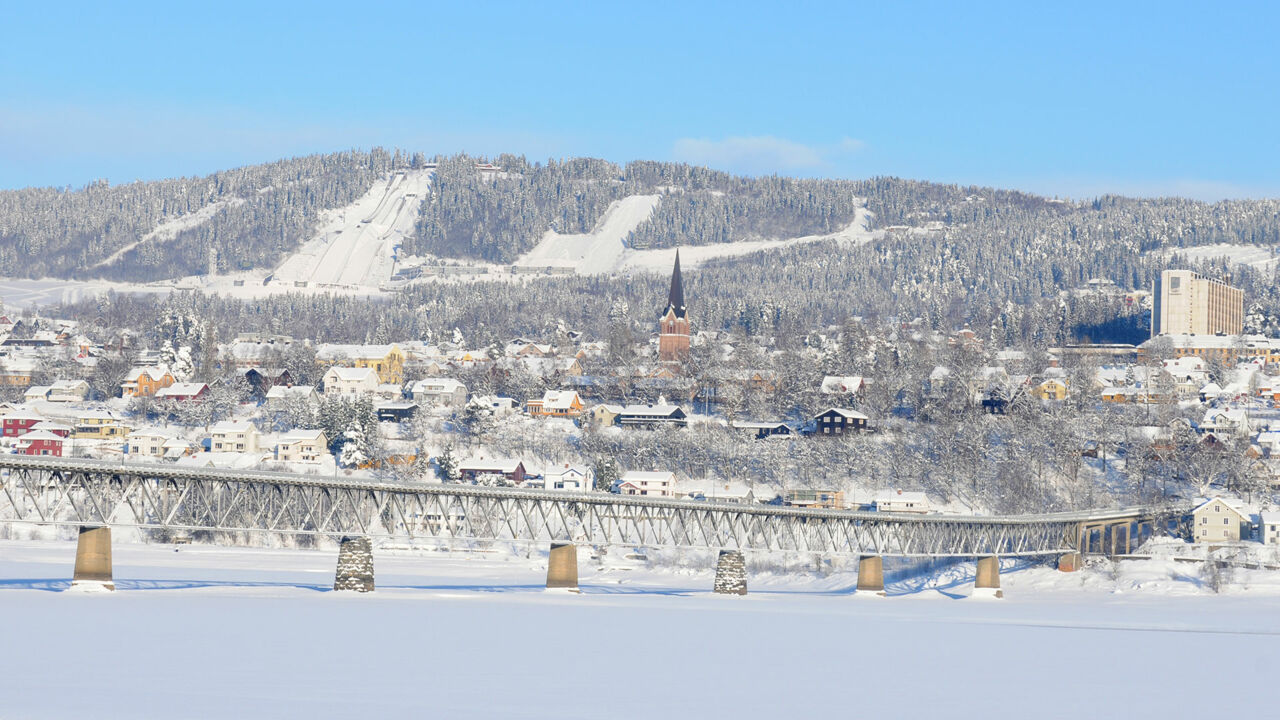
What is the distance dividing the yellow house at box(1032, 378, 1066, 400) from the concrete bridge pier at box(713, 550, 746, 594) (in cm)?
8615

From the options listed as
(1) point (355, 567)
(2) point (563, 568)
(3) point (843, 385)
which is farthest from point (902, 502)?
(1) point (355, 567)

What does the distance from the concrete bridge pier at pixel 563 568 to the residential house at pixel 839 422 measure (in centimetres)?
6469

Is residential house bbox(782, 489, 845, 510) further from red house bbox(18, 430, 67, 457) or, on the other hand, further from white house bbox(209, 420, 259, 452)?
red house bbox(18, 430, 67, 457)

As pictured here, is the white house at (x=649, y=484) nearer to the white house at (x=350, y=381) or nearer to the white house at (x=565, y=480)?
the white house at (x=565, y=480)

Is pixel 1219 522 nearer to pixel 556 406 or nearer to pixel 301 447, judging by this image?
pixel 556 406

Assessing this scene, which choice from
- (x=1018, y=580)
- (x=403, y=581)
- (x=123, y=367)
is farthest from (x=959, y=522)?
(x=123, y=367)

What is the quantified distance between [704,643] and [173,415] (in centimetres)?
11052

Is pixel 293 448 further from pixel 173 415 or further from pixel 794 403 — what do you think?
pixel 794 403

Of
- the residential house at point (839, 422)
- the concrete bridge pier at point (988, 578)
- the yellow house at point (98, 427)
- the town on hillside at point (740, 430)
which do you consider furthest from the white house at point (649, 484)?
the yellow house at point (98, 427)

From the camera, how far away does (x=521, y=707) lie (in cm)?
3881

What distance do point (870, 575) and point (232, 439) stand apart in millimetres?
65506

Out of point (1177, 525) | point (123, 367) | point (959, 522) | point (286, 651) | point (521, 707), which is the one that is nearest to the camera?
point (521, 707)

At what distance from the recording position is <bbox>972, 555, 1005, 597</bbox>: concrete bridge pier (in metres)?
95.2

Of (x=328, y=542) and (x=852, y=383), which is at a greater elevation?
(x=852, y=383)
